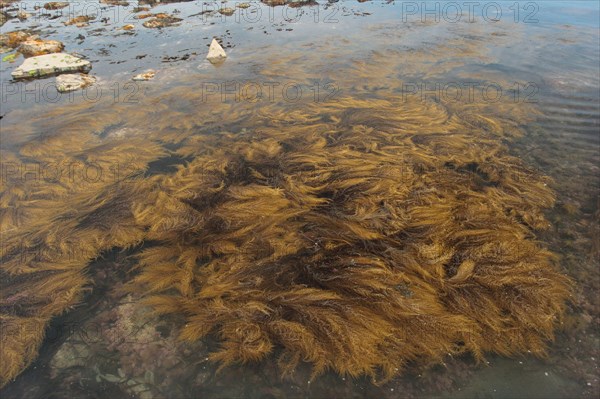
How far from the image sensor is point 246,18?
552 inches

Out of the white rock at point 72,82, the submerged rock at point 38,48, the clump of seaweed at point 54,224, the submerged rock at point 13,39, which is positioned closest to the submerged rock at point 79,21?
the submerged rock at point 13,39

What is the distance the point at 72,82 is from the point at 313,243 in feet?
26.9

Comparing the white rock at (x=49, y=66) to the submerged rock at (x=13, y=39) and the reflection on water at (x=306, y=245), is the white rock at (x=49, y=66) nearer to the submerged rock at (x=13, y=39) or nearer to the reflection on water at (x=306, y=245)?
the reflection on water at (x=306, y=245)

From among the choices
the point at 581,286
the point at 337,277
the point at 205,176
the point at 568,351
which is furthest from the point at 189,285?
the point at 581,286

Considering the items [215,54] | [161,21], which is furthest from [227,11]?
[215,54]

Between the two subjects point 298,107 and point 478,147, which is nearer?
point 478,147

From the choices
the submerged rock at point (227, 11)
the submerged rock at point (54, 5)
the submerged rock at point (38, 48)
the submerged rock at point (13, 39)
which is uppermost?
the submerged rock at point (54, 5)

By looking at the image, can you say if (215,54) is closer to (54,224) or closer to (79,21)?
(54,224)

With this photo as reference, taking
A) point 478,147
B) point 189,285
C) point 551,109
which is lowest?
point 189,285

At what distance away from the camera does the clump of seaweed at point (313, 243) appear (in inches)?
104

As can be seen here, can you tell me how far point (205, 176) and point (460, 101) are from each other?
5320mm

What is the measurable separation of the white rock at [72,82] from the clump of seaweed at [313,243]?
3.11m

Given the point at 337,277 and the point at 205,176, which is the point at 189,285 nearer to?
the point at 337,277

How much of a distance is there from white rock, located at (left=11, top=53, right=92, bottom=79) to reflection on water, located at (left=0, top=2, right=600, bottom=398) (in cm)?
254
